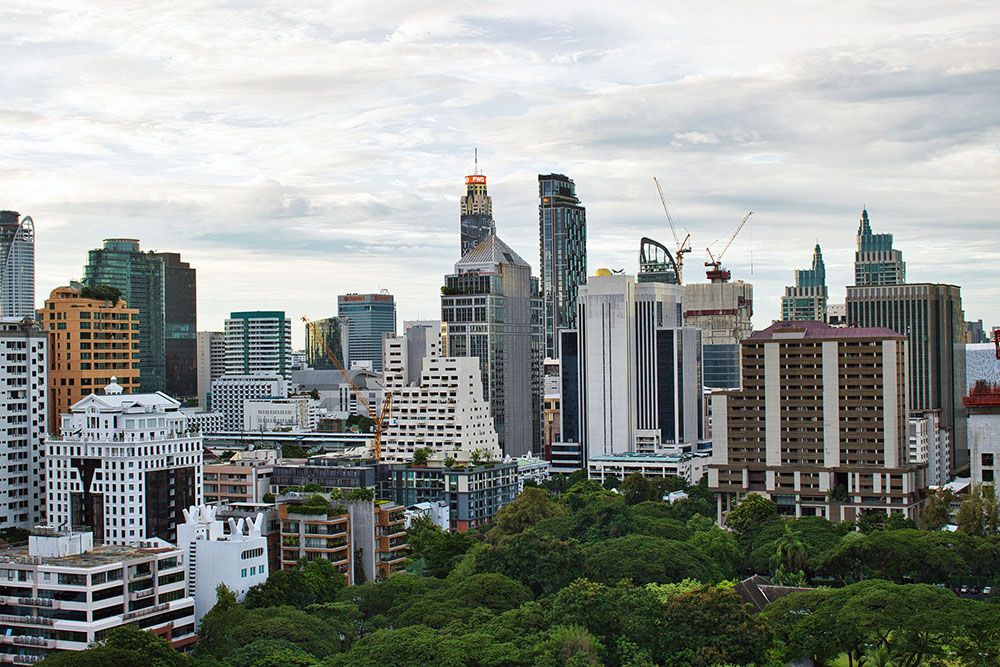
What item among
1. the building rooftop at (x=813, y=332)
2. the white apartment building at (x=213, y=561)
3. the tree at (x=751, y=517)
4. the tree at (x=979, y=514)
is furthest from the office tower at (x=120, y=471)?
the building rooftop at (x=813, y=332)

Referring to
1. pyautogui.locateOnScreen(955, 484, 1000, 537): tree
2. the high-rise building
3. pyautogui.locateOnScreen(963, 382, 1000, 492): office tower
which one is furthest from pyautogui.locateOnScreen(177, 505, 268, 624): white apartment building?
pyautogui.locateOnScreen(963, 382, 1000, 492): office tower

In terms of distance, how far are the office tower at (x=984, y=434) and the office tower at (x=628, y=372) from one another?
60.5 m

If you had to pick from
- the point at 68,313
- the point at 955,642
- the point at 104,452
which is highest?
the point at 68,313

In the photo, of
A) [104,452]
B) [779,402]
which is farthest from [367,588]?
[779,402]

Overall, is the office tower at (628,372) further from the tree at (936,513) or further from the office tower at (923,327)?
the tree at (936,513)

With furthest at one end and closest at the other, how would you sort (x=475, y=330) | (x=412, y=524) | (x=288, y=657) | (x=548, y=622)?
(x=475, y=330) < (x=412, y=524) < (x=548, y=622) < (x=288, y=657)

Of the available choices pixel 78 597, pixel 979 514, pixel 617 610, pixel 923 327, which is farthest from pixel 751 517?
pixel 923 327

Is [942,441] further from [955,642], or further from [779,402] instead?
[955,642]

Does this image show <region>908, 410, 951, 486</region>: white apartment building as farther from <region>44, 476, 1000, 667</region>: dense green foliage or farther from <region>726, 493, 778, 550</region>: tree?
<region>44, 476, 1000, 667</region>: dense green foliage

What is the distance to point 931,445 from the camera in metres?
161

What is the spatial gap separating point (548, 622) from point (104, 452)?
1489 inches

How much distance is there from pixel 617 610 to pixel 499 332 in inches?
4779

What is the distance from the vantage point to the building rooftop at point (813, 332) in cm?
12381

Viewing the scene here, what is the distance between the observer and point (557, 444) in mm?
175750
